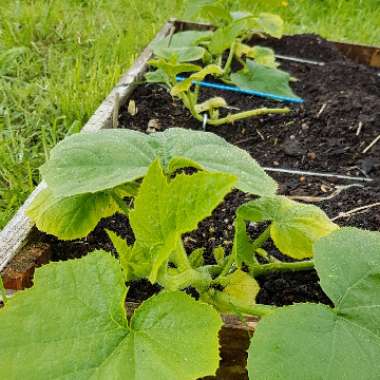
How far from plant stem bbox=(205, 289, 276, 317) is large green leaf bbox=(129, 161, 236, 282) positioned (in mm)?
252

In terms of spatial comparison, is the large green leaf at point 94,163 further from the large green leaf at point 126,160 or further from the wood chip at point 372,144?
the wood chip at point 372,144

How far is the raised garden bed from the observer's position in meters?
1.45

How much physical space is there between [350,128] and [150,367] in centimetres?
157

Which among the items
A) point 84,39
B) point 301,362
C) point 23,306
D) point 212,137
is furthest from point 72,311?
point 84,39

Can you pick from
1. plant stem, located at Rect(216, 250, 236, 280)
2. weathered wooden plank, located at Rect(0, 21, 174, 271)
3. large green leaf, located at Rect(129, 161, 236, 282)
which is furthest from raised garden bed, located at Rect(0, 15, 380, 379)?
large green leaf, located at Rect(129, 161, 236, 282)

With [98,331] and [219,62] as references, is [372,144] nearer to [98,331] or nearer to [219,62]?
[219,62]

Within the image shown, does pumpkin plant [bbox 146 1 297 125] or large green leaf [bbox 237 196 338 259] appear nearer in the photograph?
large green leaf [bbox 237 196 338 259]

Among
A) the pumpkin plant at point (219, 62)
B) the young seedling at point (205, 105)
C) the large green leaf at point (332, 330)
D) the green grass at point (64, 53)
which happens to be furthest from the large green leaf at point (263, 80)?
the large green leaf at point (332, 330)

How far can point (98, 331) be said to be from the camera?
0.97 meters

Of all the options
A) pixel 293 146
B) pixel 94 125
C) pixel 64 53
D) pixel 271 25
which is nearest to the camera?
pixel 94 125

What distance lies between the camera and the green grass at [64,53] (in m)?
2.14

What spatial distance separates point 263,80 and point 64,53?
0.93 m

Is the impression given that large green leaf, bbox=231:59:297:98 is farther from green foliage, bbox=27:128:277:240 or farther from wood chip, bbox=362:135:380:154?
green foliage, bbox=27:128:277:240

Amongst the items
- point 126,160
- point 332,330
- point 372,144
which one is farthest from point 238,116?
point 332,330
